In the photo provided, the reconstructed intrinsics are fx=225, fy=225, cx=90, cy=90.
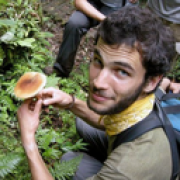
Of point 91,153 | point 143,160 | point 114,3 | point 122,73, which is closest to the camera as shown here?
point 143,160

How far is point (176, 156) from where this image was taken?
1852 millimetres

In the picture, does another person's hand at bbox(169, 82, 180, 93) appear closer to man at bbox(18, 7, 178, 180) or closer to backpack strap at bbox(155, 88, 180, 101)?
backpack strap at bbox(155, 88, 180, 101)

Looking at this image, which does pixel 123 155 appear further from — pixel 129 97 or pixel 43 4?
pixel 43 4

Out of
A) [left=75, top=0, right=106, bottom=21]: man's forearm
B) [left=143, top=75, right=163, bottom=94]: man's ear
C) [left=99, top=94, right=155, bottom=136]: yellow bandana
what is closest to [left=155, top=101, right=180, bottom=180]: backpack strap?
[left=99, top=94, right=155, bottom=136]: yellow bandana

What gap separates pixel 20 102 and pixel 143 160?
226cm

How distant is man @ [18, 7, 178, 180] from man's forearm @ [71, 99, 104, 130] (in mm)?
664

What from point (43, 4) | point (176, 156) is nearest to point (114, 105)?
point (176, 156)

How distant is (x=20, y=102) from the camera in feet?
11.3

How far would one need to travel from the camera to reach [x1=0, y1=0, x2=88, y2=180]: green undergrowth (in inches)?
98.6

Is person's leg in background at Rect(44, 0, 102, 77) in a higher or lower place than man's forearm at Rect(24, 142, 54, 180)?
higher

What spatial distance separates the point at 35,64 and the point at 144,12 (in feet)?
8.37

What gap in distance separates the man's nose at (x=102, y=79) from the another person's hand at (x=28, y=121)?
60 centimetres

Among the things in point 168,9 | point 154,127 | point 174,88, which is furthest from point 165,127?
point 168,9

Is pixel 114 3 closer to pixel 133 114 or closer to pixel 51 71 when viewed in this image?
pixel 51 71
